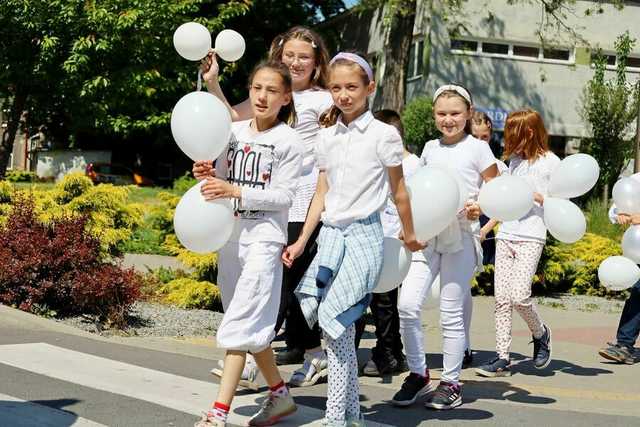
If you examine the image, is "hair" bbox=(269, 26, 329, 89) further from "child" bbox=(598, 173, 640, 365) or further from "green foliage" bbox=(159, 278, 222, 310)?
"green foliage" bbox=(159, 278, 222, 310)

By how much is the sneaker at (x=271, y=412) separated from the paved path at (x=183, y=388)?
11 centimetres

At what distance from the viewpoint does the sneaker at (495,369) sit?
6.72 meters

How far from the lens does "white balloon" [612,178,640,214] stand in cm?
698

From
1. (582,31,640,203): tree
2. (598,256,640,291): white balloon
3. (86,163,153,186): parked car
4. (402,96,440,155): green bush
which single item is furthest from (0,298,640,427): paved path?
(86,163,153,186): parked car

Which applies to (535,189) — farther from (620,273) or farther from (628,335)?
(628,335)

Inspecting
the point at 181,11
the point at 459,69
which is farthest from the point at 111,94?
the point at 459,69

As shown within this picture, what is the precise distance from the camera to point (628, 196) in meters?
6.99

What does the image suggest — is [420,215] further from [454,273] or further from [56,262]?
[56,262]

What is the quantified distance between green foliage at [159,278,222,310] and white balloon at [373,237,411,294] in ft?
14.2

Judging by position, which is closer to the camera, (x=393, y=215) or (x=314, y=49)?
(x=314, y=49)

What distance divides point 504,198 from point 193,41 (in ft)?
6.57

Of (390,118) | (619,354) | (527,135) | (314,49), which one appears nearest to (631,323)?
(619,354)

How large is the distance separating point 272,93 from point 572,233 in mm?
2382

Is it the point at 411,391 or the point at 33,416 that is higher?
the point at 411,391
